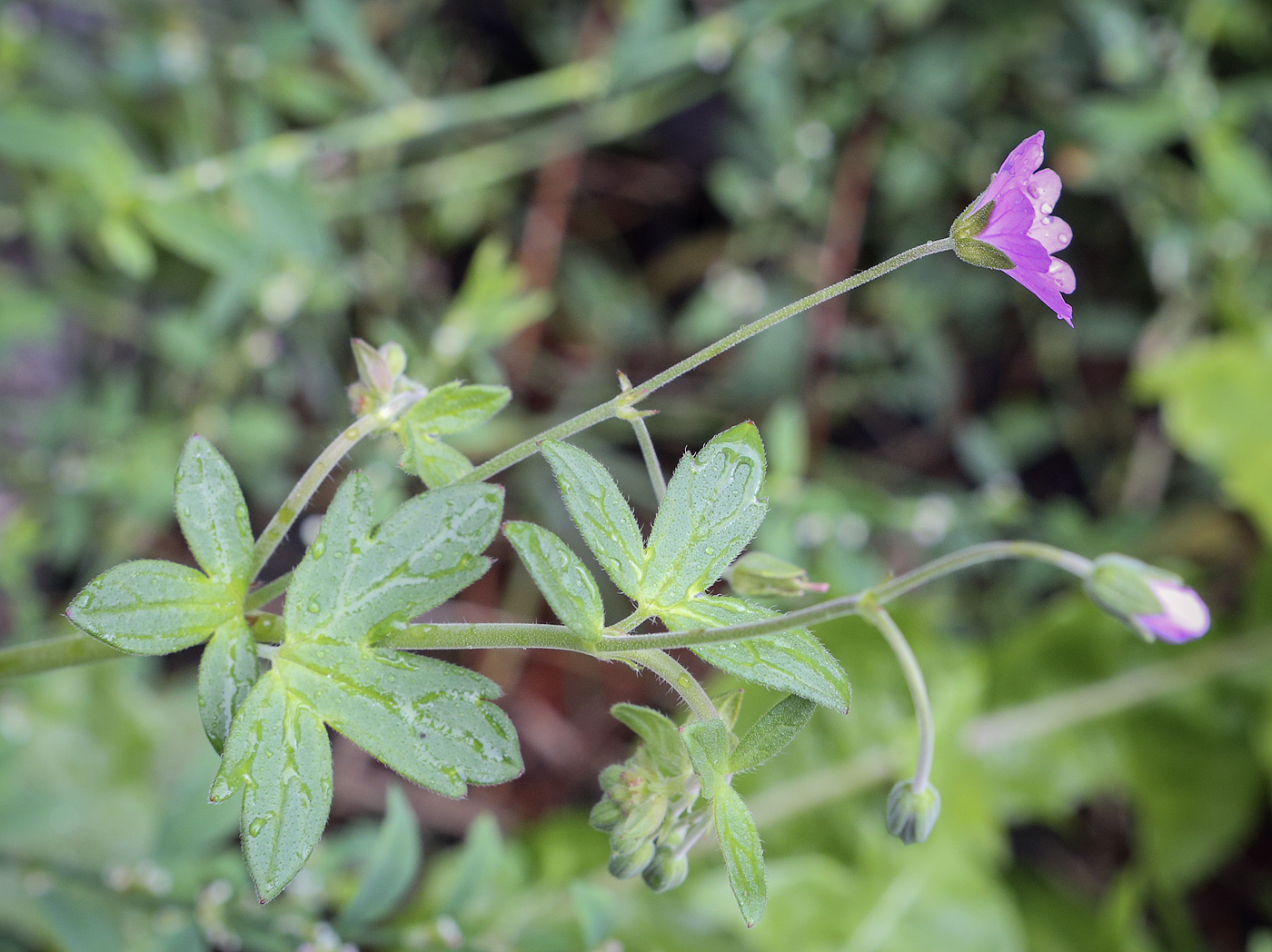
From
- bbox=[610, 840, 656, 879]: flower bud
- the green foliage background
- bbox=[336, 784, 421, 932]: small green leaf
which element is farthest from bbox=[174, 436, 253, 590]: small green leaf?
the green foliage background

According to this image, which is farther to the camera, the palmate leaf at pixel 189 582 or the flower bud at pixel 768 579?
the flower bud at pixel 768 579

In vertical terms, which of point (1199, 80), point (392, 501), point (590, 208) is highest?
point (1199, 80)

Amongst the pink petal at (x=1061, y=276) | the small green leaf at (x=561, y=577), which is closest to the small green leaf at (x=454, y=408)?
the small green leaf at (x=561, y=577)

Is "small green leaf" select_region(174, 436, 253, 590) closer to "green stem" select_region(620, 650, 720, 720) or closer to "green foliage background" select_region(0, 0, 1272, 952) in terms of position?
"green stem" select_region(620, 650, 720, 720)

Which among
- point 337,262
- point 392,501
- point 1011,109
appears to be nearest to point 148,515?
point 337,262

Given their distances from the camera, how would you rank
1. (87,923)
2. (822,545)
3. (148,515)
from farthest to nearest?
(822,545) → (148,515) → (87,923)

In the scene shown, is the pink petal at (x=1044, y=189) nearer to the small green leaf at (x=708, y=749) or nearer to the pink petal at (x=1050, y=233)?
the pink petal at (x=1050, y=233)

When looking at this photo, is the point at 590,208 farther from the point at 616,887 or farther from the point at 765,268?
the point at 616,887
